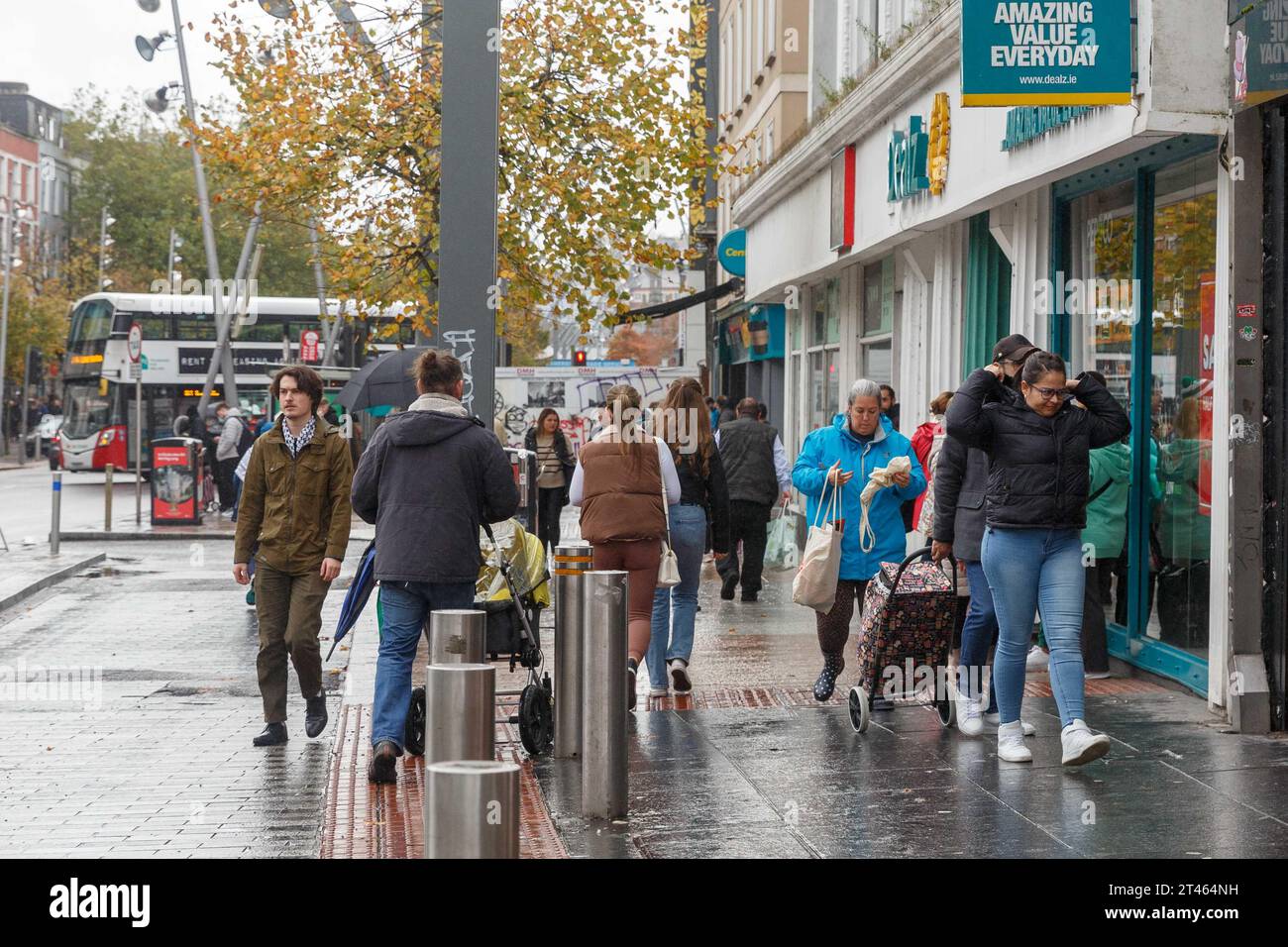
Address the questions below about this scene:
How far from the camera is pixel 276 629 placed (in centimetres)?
841

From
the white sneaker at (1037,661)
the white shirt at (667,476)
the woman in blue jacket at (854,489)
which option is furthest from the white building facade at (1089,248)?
the white shirt at (667,476)

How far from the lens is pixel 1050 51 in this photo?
8.52 meters

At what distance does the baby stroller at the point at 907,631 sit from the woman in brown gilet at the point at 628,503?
1321mm

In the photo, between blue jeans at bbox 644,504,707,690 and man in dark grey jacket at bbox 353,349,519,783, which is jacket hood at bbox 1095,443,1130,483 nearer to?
blue jeans at bbox 644,504,707,690

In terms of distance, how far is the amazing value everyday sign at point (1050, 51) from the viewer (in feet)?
27.7

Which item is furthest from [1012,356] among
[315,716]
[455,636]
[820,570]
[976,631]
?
[315,716]

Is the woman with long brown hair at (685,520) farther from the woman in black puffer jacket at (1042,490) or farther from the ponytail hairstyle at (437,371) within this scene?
the woman in black puffer jacket at (1042,490)

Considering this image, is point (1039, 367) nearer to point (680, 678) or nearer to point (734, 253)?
point (680, 678)

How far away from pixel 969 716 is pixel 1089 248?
384 centimetres

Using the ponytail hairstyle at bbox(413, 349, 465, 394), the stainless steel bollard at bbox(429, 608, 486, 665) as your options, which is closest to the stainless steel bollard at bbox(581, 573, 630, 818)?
the stainless steel bollard at bbox(429, 608, 486, 665)

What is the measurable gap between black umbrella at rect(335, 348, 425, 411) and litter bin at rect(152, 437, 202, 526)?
4.33 metres

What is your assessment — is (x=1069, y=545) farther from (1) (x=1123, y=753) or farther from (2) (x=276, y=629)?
(2) (x=276, y=629)
